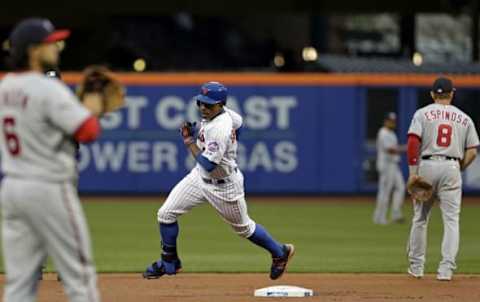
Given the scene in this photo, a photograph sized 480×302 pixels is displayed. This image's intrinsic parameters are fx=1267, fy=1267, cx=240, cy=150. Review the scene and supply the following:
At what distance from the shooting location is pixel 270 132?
28.5 meters

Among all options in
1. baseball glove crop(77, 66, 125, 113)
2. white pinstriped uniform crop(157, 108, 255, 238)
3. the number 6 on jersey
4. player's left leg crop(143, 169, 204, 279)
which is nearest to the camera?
the number 6 on jersey

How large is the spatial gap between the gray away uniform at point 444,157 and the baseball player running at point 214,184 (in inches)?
66.6

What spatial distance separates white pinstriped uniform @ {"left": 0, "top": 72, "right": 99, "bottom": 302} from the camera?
738 cm

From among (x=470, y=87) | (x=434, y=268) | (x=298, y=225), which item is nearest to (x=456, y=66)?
(x=470, y=87)

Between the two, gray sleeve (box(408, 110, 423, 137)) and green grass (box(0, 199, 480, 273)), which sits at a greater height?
gray sleeve (box(408, 110, 423, 137))

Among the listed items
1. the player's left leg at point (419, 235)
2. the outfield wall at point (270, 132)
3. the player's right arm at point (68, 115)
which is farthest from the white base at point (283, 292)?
the outfield wall at point (270, 132)

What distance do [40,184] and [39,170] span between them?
0.08m

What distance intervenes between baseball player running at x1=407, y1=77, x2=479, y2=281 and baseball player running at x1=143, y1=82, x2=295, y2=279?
1584 millimetres

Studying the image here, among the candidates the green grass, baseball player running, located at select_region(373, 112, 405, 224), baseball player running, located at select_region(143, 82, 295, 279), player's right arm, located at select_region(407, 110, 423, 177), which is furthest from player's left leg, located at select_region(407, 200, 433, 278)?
baseball player running, located at select_region(373, 112, 405, 224)

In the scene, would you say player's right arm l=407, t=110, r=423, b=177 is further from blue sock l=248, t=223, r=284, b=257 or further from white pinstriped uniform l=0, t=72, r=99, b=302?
white pinstriped uniform l=0, t=72, r=99, b=302

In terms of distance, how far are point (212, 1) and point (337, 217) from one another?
15134 millimetres

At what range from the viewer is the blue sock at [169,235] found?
40.6ft

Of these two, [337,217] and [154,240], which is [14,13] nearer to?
[337,217]

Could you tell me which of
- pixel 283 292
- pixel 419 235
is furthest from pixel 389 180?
pixel 283 292
